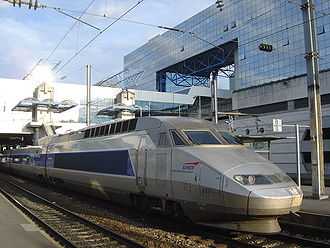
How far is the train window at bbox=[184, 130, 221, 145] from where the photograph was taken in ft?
41.7

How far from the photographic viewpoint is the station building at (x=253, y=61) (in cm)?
4384

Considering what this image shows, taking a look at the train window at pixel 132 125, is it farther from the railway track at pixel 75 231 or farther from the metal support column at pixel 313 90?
the metal support column at pixel 313 90

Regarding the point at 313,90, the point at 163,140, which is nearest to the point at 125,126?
the point at 163,140

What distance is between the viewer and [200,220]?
11.7 meters

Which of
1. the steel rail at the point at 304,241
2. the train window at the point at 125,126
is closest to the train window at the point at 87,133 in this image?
the train window at the point at 125,126

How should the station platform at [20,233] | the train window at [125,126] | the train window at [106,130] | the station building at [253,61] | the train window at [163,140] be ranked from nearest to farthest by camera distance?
the station platform at [20,233] < the train window at [163,140] < the train window at [125,126] < the train window at [106,130] < the station building at [253,61]

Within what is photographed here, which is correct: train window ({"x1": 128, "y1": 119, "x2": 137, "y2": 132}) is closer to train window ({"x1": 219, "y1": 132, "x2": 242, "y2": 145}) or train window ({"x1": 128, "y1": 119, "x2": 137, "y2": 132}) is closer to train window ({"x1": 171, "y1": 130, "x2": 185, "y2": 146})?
train window ({"x1": 171, "y1": 130, "x2": 185, "y2": 146})

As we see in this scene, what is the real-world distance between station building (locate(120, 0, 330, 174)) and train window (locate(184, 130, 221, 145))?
18.4 metres

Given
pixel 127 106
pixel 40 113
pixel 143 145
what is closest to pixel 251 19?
pixel 127 106

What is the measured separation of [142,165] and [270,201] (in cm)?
478

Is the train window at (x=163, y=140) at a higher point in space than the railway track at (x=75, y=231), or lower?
higher

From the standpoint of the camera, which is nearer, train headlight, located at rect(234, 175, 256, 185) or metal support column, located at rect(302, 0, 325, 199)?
train headlight, located at rect(234, 175, 256, 185)

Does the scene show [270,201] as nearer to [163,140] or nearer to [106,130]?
[163,140]

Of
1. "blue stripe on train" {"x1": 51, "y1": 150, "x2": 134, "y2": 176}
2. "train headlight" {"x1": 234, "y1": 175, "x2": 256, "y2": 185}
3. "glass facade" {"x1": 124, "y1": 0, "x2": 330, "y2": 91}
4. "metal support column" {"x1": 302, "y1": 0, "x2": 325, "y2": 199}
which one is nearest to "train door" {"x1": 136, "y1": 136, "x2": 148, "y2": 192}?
"blue stripe on train" {"x1": 51, "y1": 150, "x2": 134, "y2": 176}
